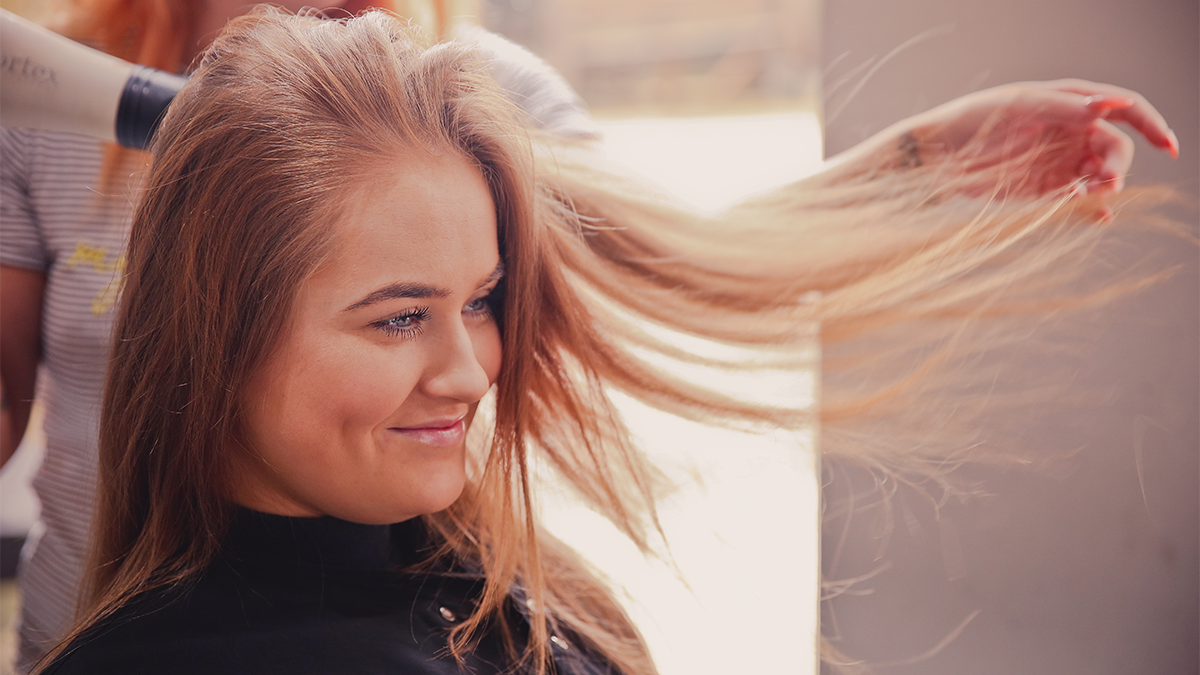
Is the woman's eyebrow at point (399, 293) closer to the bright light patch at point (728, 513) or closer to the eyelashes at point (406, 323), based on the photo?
the eyelashes at point (406, 323)

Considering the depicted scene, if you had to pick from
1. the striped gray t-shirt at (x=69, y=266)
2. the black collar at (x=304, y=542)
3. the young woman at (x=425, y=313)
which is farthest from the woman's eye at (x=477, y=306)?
the striped gray t-shirt at (x=69, y=266)

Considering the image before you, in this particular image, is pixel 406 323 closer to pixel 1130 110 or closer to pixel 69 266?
pixel 69 266

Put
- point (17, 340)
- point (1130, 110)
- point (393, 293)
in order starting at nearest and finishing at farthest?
1. point (393, 293)
2. point (1130, 110)
3. point (17, 340)

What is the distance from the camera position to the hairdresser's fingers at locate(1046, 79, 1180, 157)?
0.59m

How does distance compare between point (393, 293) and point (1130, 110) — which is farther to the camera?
point (1130, 110)

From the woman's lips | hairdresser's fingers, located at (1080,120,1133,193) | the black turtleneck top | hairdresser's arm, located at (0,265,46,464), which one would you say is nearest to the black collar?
the black turtleneck top

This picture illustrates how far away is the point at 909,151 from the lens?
2.16 ft

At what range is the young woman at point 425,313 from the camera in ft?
1.58

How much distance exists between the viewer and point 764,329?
71cm

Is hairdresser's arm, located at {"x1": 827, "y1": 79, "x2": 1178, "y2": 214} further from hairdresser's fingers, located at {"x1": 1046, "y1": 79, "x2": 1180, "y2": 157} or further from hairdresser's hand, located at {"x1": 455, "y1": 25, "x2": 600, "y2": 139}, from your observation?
hairdresser's hand, located at {"x1": 455, "y1": 25, "x2": 600, "y2": 139}

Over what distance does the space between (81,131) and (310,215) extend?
23 cm

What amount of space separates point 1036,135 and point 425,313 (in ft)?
1.56

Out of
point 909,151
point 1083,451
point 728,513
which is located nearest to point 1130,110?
point 909,151

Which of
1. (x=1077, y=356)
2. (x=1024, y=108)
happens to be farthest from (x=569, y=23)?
(x=1077, y=356)
